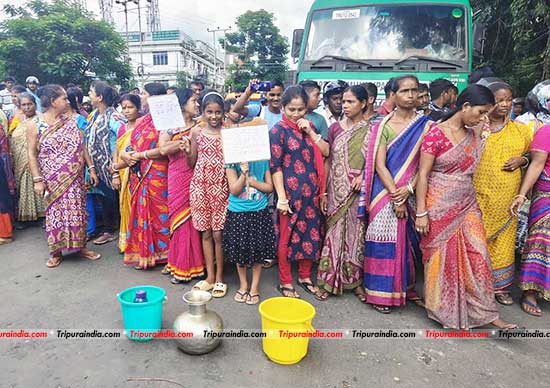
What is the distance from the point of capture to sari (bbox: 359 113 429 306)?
3031 mm

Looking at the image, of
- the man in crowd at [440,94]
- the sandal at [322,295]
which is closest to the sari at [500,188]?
the man in crowd at [440,94]

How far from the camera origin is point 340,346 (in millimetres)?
2713

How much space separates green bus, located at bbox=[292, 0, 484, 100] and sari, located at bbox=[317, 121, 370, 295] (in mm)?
1995

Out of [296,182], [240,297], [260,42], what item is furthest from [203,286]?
[260,42]

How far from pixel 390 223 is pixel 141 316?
199cm

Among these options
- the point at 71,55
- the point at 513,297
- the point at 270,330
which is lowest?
the point at 513,297

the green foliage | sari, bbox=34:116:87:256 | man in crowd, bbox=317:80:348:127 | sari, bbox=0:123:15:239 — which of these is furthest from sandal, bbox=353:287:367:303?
the green foliage

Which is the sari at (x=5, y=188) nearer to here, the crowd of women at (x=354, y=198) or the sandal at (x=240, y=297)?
the crowd of women at (x=354, y=198)

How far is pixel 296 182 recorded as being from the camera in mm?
3289

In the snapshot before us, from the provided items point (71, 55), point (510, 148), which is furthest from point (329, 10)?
point (71, 55)

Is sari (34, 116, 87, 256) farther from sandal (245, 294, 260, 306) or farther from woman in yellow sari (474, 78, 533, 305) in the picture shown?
woman in yellow sari (474, 78, 533, 305)

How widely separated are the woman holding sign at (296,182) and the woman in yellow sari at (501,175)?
53.6 inches

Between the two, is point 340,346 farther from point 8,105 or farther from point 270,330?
point 8,105

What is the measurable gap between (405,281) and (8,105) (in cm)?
954
